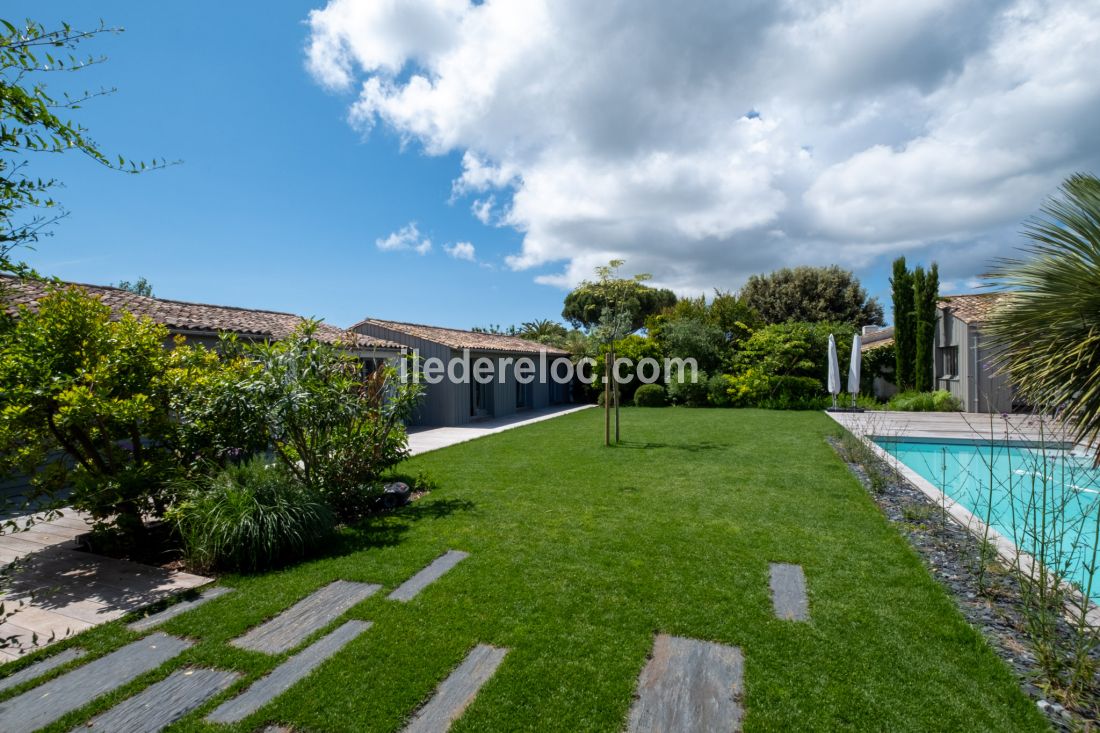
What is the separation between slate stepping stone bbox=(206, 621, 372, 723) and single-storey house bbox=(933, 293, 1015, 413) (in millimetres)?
19592

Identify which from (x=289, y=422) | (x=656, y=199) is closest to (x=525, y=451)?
(x=289, y=422)

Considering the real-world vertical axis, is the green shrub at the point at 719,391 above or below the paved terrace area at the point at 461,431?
above

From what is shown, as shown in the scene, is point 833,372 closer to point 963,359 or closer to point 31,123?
point 963,359

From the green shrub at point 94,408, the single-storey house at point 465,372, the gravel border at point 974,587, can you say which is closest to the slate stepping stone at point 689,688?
the gravel border at point 974,587

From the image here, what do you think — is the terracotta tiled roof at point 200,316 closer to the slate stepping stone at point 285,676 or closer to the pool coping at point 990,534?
the slate stepping stone at point 285,676

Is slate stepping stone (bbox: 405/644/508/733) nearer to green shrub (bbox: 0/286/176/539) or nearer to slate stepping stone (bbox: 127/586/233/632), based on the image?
slate stepping stone (bbox: 127/586/233/632)

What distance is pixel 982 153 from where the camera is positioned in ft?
26.0

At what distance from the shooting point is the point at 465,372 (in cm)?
1802

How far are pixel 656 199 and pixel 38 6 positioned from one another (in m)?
17.2

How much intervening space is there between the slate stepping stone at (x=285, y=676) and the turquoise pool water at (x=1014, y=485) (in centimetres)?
529

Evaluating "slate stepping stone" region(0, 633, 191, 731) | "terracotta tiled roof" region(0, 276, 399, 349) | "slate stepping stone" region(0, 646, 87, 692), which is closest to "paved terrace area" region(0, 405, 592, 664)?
"slate stepping stone" region(0, 646, 87, 692)

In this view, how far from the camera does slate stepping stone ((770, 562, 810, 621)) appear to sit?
3.99 m

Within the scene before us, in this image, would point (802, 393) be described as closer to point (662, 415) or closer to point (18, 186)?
point (662, 415)

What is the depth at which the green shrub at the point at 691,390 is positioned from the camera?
2253 cm
